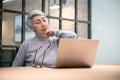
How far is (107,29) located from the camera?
3.19 m

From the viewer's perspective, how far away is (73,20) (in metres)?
2.81

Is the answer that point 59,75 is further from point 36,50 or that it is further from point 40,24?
point 40,24

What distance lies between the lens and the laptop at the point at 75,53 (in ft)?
4.38

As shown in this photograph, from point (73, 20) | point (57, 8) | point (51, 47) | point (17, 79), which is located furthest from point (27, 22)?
point (17, 79)

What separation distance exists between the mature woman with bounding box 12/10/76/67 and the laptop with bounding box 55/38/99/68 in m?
0.52

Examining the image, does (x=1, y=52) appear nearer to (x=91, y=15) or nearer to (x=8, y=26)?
(x=8, y=26)

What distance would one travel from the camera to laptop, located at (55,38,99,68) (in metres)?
1.33

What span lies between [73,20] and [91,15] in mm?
324

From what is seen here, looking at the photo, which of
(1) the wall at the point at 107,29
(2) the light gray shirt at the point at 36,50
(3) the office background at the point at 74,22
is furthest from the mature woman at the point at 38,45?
(1) the wall at the point at 107,29

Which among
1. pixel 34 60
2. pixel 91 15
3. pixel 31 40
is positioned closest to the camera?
pixel 34 60

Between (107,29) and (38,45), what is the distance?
145cm

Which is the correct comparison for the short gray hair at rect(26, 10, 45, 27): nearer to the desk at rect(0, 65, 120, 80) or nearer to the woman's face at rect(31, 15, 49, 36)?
the woman's face at rect(31, 15, 49, 36)

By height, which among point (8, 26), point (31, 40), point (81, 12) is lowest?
point (31, 40)

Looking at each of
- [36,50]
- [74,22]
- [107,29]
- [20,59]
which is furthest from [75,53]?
[107,29]
